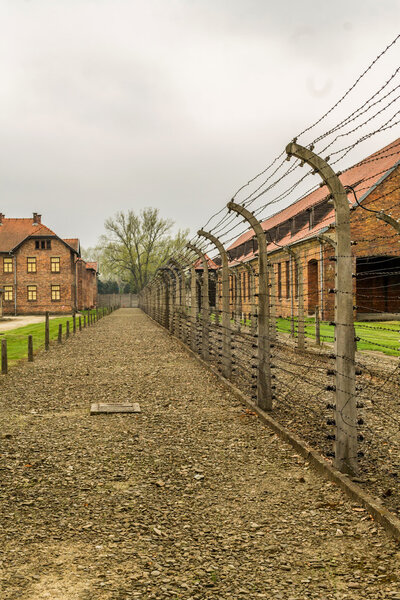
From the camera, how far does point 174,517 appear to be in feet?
13.6

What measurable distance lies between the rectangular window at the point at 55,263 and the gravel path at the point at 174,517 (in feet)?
152

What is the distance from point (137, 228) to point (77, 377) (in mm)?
67913

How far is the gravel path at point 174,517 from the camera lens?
318 centimetres

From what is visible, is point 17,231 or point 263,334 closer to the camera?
point 263,334

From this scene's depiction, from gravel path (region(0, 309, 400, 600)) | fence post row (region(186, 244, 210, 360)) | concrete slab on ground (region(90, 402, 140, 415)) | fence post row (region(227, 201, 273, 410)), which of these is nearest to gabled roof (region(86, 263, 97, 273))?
fence post row (region(186, 244, 210, 360))

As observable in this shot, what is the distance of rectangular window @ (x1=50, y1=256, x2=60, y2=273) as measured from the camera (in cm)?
5272

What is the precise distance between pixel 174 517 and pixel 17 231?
53.9 meters

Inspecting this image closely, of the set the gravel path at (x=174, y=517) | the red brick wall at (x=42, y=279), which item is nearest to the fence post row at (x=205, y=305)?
the gravel path at (x=174, y=517)

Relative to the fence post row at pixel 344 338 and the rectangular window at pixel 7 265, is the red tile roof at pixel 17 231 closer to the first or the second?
the rectangular window at pixel 7 265

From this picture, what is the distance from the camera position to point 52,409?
26.9 feet

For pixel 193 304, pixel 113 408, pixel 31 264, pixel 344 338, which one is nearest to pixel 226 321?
pixel 113 408

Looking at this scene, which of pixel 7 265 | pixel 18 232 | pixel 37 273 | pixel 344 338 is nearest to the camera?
pixel 344 338

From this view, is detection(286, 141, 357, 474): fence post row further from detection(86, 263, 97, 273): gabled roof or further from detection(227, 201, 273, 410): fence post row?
detection(86, 263, 97, 273): gabled roof

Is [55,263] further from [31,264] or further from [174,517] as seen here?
[174,517]
